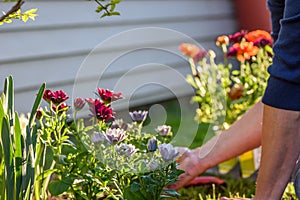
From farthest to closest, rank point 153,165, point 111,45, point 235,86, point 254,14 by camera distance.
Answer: point 254,14, point 111,45, point 235,86, point 153,165

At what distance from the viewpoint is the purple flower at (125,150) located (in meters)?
1.56

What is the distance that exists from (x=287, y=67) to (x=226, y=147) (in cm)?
70

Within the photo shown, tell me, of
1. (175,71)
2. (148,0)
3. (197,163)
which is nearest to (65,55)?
(148,0)

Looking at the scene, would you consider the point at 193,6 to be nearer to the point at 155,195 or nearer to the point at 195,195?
the point at 195,195

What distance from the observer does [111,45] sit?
4.08m

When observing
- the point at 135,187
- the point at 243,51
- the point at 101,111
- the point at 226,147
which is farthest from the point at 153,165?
the point at 243,51

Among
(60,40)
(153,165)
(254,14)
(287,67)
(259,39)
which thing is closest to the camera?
(287,67)

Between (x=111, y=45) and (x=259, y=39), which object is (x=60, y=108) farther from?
(x=111, y=45)

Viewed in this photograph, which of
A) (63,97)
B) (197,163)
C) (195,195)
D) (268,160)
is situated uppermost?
(63,97)

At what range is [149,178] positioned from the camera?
1.60 metres

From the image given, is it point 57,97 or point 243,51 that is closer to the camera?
point 57,97

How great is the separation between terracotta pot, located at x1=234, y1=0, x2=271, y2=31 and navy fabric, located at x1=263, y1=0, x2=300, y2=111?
138 inches

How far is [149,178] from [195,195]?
2.47ft

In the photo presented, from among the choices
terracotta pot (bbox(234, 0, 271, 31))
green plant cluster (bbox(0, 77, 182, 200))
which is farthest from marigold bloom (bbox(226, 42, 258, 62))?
terracotta pot (bbox(234, 0, 271, 31))
